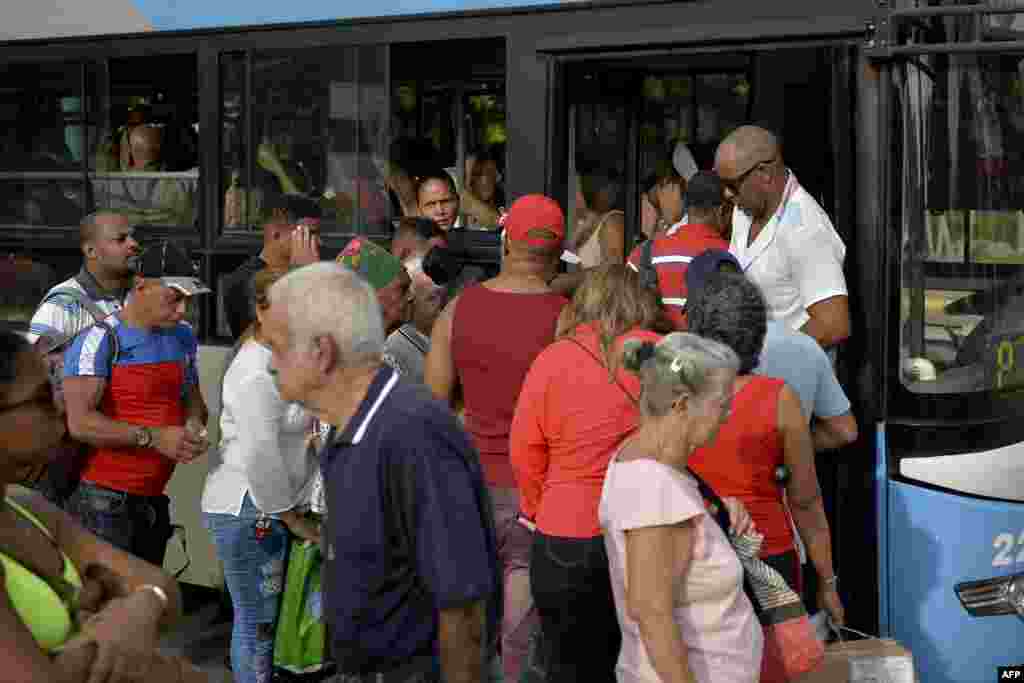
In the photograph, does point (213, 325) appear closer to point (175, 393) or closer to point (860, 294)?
point (175, 393)

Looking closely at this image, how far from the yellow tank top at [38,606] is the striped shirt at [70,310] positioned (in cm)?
315

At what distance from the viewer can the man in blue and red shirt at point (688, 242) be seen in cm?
505

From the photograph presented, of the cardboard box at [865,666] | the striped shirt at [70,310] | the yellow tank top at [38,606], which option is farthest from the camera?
the striped shirt at [70,310]

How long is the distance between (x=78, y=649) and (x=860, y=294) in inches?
117

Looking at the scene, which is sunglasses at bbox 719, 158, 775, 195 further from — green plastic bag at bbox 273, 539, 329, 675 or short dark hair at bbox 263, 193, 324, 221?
green plastic bag at bbox 273, 539, 329, 675

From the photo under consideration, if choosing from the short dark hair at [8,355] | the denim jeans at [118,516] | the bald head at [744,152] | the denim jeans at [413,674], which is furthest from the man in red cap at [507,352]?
the short dark hair at [8,355]

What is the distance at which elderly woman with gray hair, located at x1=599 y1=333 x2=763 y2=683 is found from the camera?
321 cm

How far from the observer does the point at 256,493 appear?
15.3 ft

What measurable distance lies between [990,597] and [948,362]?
726mm

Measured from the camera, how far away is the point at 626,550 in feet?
10.8

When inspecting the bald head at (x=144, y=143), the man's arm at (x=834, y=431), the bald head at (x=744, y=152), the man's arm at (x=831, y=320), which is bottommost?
the man's arm at (x=834, y=431)

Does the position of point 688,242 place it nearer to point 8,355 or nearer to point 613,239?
point 613,239

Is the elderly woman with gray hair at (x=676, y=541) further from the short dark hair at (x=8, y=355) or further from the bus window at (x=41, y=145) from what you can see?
the bus window at (x=41, y=145)

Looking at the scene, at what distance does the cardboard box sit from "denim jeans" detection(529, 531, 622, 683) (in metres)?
0.55
